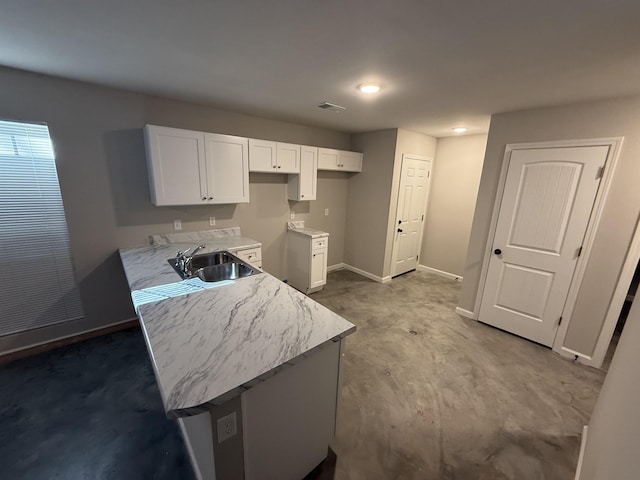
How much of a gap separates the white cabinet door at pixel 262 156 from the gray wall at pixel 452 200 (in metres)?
3.01

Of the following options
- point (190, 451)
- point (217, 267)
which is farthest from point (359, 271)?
point (190, 451)

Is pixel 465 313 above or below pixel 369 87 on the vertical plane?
below

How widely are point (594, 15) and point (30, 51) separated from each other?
3253mm

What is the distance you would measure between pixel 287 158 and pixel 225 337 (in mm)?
2687

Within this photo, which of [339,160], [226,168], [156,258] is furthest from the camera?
[339,160]

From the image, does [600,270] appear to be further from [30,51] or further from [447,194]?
[30,51]

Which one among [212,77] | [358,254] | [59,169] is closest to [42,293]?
[59,169]

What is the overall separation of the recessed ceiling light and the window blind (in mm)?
2778

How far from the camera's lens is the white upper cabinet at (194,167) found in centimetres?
253

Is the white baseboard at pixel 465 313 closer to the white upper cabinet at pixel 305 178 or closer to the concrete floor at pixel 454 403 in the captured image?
the concrete floor at pixel 454 403

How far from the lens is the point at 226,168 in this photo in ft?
9.66

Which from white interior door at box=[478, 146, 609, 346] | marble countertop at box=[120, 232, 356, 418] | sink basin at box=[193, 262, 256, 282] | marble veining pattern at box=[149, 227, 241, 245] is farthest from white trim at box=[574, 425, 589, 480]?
marble veining pattern at box=[149, 227, 241, 245]

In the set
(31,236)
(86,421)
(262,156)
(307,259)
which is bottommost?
(86,421)

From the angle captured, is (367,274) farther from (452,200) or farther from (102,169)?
(102,169)
